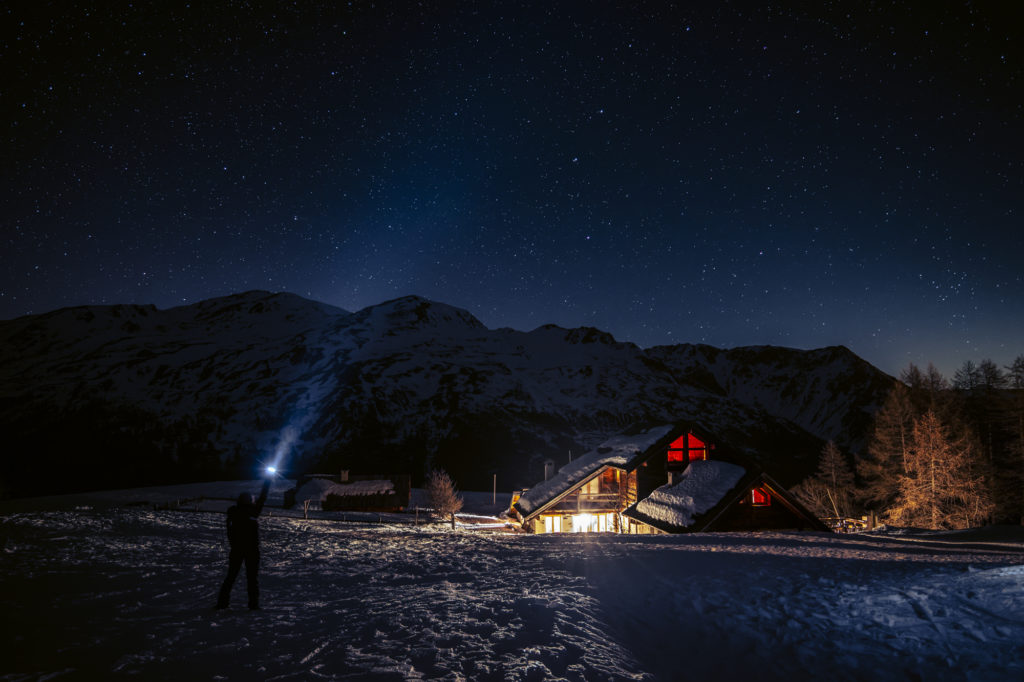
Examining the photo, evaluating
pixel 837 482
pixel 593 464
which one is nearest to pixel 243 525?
pixel 593 464

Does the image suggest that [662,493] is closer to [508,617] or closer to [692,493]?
[692,493]

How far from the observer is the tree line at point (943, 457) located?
3341 cm

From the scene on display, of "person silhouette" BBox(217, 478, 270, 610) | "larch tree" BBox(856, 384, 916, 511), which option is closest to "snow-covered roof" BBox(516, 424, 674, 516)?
"larch tree" BBox(856, 384, 916, 511)

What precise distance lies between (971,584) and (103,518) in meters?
30.2

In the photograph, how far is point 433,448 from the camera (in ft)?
589

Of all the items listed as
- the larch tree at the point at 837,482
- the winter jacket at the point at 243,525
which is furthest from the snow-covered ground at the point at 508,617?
the larch tree at the point at 837,482

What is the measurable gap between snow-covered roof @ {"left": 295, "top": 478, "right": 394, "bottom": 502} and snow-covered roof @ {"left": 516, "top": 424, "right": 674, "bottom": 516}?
1177 inches

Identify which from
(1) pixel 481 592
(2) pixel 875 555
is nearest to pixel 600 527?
(2) pixel 875 555

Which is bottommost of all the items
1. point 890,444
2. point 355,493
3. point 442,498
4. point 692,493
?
point 442,498

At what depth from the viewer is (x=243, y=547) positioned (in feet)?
27.6

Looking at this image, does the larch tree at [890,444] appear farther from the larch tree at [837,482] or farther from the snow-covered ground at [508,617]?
the snow-covered ground at [508,617]

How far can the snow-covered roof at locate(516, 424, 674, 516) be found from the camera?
34.9 meters

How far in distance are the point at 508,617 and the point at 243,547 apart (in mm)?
4894

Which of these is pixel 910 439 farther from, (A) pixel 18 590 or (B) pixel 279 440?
(B) pixel 279 440
